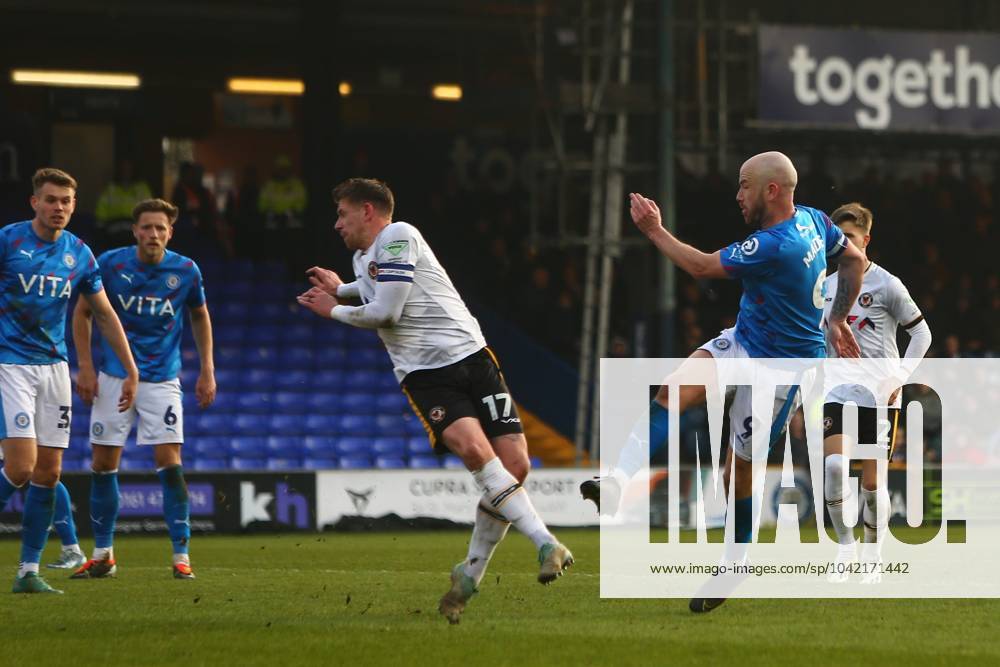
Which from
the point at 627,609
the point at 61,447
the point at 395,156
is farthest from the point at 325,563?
the point at 395,156

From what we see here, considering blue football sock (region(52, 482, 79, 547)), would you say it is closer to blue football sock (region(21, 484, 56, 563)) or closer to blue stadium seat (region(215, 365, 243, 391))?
blue football sock (region(21, 484, 56, 563))

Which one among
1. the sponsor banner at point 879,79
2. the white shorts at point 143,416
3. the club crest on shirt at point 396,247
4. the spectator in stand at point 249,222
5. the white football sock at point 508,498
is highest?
the sponsor banner at point 879,79

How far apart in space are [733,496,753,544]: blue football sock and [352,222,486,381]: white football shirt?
65.6 inches

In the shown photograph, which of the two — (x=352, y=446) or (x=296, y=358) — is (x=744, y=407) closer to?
(x=352, y=446)

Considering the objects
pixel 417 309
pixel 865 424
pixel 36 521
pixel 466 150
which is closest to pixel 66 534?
pixel 36 521

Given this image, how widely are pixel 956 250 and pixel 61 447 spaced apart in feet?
62.5

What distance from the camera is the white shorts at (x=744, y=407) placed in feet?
27.8

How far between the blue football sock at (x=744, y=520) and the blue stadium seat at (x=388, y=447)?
13.0 meters

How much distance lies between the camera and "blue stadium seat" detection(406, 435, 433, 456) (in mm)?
21469

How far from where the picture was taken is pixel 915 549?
13.2 m

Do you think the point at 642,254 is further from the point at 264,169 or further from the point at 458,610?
the point at 458,610

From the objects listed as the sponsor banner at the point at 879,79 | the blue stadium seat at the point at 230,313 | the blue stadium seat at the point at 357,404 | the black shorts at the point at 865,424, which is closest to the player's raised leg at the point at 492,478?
the black shorts at the point at 865,424

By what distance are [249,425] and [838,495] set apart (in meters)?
12.2

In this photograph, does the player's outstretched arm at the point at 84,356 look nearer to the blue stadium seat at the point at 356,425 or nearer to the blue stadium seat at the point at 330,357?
the blue stadium seat at the point at 356,425
